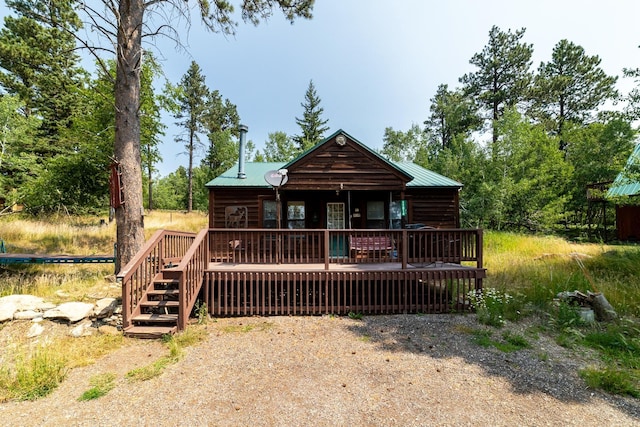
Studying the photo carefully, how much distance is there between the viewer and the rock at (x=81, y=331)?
15.9ft

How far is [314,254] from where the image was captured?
6.83 m

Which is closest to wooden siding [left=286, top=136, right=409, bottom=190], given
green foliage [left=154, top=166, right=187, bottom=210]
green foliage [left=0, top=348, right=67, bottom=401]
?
green foliage [left=0, top=348, right=67, bottom=401]

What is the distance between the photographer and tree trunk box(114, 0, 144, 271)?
6.67m

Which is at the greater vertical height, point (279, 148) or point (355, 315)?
point (279, 148)

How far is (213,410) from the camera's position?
2.88m

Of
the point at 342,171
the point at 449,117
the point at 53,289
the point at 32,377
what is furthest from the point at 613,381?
the point at 449,117

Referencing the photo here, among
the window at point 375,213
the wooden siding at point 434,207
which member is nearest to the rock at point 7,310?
the window at point 375,213

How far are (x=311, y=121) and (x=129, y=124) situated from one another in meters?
28.9

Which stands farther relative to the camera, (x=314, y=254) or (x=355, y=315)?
(x=314, y=254)

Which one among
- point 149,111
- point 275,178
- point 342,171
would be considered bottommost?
point 275,178

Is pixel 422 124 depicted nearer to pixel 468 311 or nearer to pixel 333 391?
pixel 468 311

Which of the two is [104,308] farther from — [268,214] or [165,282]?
A: [268,214]

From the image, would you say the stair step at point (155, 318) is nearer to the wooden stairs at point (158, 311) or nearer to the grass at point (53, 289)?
the wooden stairs at point (158, 311)

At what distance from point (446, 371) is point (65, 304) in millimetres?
6765
